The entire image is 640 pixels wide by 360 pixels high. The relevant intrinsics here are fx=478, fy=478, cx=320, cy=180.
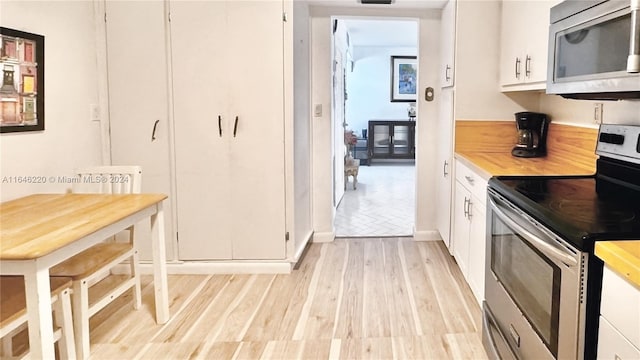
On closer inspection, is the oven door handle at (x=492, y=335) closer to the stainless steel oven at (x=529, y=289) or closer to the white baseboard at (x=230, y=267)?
the stainless steel oven at (x=529, y=289)

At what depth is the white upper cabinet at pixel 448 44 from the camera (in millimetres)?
3447

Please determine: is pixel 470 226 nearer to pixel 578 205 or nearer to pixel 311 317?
pixel 311 317

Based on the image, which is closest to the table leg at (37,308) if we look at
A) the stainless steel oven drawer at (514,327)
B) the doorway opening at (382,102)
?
the stainless steel oven drawer at (514,327)

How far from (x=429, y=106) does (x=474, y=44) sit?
79 centimetres

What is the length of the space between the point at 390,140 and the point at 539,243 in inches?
313

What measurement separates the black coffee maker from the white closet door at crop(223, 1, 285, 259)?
158 cm

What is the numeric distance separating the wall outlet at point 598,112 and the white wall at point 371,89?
717 centimetres

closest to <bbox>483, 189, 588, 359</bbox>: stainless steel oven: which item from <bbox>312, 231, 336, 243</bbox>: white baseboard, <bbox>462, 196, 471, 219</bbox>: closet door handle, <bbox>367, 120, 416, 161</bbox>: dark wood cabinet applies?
<bbox>462, 196, 471, 219</bbox>: closet door handle

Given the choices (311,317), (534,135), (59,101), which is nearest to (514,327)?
(311,317)

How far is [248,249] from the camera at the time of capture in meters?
3.37

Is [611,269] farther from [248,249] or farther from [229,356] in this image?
[248,249]

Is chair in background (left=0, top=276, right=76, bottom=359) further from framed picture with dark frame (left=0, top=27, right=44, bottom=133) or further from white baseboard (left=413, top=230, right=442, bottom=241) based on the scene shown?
white baseboard (left=413, top=230, right=442, bottom=241)

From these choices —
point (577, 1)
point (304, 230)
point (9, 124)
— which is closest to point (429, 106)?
point (304, 230)

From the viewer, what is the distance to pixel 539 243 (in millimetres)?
1534
